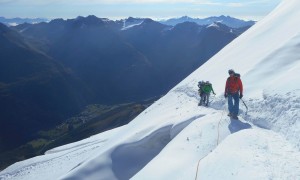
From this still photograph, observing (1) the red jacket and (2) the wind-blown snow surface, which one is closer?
(2) the wind-blown snow surface

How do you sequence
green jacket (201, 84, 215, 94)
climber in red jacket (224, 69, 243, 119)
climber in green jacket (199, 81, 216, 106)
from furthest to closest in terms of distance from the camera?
1. green jacket (201, 84, 215, 94)
2. climber in green jacket (199, 81, 216, 106)
3. climber in red jacket (224, 69, 243, 119)

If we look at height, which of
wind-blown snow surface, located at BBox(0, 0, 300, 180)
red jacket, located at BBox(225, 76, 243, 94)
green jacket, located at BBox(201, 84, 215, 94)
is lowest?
wind-blown snow surface, located at BBox(0, 0, 300, 180)

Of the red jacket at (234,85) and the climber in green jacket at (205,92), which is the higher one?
the red jacket at (234,85)

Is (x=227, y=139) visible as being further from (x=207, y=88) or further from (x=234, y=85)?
(x=207, y=88)

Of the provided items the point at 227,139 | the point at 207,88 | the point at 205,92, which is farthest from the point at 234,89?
the point at 207,88

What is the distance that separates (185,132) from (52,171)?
2073cm

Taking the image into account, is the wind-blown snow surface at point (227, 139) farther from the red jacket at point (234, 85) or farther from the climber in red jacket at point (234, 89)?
the red jacket at point (234, 85)

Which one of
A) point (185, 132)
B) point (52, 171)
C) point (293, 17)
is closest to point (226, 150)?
point (185, 132)

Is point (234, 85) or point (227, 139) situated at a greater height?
point (234, 85)

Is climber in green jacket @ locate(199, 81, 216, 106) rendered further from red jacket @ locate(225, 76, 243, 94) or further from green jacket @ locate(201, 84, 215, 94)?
red jacket @ locate(225, 76, 243, 94)


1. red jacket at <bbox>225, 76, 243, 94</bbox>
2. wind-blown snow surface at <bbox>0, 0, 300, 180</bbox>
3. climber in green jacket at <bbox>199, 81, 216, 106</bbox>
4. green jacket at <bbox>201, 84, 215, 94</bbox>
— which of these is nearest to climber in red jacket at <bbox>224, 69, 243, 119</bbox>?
red jacket at <bbox>225, 76, 243, 94</bbox>

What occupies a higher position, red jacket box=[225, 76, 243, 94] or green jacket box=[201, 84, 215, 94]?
red jacket box=[225, 76, 243, 94]

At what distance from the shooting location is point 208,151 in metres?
19.3

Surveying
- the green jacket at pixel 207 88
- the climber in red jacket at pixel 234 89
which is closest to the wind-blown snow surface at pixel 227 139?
the climber in red jacket at pixel 234 89
